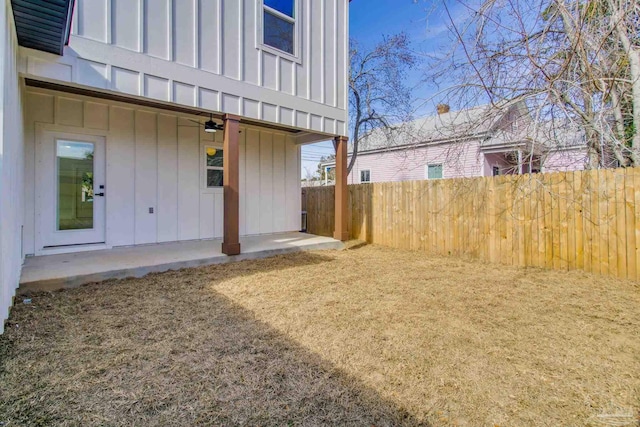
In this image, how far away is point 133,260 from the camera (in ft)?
15.9

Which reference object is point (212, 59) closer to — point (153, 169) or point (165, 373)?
point (153, 169)

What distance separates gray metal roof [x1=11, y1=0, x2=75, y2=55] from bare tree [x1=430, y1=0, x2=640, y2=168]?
4.15 metres

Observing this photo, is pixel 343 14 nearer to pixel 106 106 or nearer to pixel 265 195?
pixel 265 195

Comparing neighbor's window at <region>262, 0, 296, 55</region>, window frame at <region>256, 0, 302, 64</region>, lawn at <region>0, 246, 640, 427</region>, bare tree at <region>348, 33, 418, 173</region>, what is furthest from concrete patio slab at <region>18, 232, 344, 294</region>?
bare tree at <region>348, 33, 418, 173</region>

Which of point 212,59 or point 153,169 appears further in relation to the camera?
point 153,169

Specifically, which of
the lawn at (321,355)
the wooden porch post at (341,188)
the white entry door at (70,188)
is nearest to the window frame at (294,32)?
the wooden porch post at (341,188)

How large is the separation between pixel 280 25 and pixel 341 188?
3527mm

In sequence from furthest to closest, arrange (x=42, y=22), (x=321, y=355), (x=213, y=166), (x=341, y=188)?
1. (x=341, y=188)
2. (x=213, y=166)
3. (x=42, y=22)
4. (x=321, y=355)

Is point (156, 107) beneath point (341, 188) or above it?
above

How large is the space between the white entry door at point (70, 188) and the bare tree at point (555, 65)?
19.6 feet

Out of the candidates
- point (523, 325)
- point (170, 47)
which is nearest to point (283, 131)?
point (170, 47)

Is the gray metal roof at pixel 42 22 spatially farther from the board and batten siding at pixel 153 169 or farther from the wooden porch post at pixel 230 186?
the wooden porch post at pixel 230 186

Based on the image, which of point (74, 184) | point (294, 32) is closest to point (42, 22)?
point (74, 184)

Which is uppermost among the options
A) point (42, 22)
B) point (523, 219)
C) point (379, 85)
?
point (379, 85)
